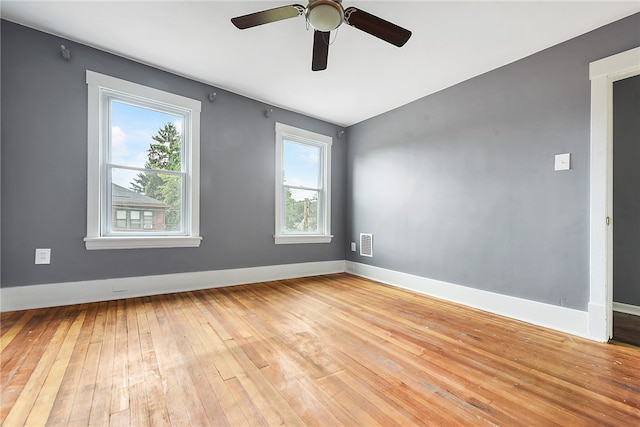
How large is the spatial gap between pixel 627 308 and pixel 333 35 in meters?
3.87

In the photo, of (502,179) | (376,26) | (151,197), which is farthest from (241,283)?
(502,179)

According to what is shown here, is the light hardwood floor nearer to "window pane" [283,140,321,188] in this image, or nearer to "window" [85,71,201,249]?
"window" [85,71,201,249]

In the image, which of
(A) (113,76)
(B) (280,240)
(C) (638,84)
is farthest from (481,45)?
(A) (113,76)

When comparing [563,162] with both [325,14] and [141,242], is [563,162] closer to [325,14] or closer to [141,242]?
[325,14]

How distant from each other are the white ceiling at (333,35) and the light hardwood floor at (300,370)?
2409 mm

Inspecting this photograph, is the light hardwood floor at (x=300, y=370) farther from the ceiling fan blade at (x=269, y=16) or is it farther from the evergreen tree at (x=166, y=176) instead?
the ceiling fan blade at (x=269, y=16)

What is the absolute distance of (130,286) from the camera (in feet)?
9.20

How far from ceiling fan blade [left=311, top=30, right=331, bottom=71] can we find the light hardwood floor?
6.97 feet

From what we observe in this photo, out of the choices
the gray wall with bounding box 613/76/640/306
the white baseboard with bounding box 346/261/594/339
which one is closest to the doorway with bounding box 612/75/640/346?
the gray wall with bounding box 613/76/640/306

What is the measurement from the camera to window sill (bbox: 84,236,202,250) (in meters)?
2.61

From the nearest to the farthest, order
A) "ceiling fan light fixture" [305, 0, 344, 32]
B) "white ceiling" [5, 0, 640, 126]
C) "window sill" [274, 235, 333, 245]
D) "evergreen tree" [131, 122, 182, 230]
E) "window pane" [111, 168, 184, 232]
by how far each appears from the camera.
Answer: "ceiling fan light fixture" [305, 0, 344, 32]
"white ceiling" [5, 0, 640, 126]
"window pane" [111, 168, 184, 232]
"evergreen tree" [131, 122, 182, 230]
"window sill" [274, 235, 333, 245]

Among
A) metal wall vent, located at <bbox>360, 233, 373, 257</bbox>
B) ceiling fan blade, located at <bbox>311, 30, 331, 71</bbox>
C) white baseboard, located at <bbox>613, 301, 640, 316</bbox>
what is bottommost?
white baseboard, located at <bbox>613, 301, 640, 316</bbox>

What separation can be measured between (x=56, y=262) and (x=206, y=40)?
95.4 inches

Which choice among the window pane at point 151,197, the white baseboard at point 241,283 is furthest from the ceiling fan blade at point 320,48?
the white baseboard at point 241,283
